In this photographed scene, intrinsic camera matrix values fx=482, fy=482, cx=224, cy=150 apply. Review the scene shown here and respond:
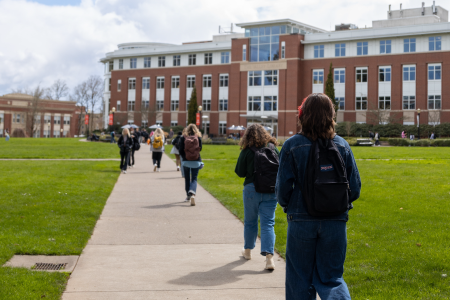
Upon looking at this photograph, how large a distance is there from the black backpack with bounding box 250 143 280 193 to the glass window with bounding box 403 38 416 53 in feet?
187

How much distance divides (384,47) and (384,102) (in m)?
6.70

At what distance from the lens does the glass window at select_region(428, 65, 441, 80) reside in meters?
56.6

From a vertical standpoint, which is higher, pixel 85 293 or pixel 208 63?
pixel 208 63

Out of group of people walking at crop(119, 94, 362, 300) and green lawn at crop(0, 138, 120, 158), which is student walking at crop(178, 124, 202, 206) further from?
green lawn at crop(0, 138, 120, 158)

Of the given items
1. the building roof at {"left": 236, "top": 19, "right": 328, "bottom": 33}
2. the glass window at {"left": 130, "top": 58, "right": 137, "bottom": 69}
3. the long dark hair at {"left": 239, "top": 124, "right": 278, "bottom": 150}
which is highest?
the building roof at {"left": 236, "top": 19, "right": 328, "bottom": 33}

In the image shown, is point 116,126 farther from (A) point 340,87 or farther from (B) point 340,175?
(B) point 340,175

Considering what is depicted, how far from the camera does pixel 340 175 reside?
11.2ft

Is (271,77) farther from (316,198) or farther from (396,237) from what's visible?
(316,198)

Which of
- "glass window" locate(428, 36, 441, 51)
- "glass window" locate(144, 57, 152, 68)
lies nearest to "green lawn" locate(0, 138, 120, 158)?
"glass window" locate(144, 57, 152, 68)

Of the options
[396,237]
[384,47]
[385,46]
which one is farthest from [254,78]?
[396,237]

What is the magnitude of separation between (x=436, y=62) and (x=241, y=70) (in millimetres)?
24469

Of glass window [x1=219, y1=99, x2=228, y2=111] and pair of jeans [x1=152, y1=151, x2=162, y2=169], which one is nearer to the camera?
pair of jeans [x1=152, y1=151, x2=162, y2=169]

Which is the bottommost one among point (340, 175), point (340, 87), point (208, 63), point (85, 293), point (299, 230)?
point (85, 293)

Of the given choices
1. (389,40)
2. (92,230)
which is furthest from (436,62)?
(92,230)
